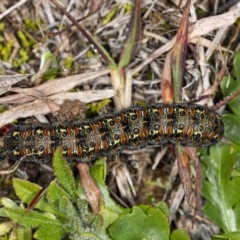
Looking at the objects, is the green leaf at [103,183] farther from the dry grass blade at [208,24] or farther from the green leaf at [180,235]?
the dry grass blade at [208,24]

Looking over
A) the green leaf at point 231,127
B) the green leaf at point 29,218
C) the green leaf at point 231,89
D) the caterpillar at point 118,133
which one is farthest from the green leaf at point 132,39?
the green leaf at point 29,218

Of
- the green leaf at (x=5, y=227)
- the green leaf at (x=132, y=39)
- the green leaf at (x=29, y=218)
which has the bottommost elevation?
the green leaf at (x=5, y=227)

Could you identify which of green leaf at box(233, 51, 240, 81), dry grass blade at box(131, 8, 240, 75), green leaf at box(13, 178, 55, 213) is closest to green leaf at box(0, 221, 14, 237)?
green leaf at box(13, 178, 55, 213)

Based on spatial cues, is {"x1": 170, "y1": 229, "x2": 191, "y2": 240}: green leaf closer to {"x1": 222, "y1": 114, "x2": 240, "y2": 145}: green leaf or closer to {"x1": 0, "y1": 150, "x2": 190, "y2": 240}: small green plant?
{"x1": 0, "y1": 150, "x2": 190, "y2": 240}: small green plant

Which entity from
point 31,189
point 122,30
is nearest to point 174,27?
point 122,30

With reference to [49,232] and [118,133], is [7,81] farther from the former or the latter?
[49,232]

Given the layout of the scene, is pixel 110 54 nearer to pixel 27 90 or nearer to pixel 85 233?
pixel 27 90

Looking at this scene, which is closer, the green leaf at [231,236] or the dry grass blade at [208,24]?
the green leaf at [231,236]
